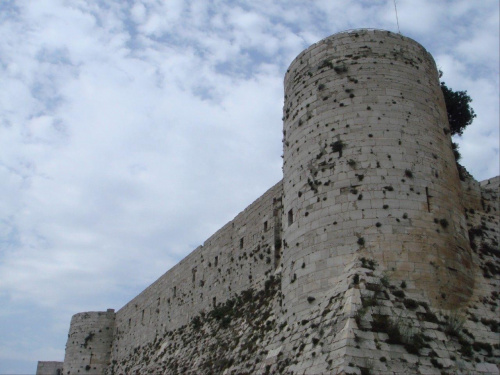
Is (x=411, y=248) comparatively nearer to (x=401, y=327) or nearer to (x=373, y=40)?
(x=401, y=327)

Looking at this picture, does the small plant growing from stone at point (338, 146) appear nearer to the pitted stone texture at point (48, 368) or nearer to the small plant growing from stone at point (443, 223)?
the small plant growing from stone at point (443, 223)

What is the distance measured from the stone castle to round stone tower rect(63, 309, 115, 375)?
1806 cm

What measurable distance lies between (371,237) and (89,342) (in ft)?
88.0

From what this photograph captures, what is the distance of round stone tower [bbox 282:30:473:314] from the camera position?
39.7 ft

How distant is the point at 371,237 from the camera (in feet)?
39.8

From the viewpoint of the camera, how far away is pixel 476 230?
47.4 feet

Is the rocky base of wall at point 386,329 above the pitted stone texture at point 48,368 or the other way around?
the other way around

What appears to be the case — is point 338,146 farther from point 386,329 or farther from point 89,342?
point 89,342

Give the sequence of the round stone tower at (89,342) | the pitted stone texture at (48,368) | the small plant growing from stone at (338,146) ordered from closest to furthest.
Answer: the small plant growing from stone at (338,146) → the round stone tower at (89,342) → the pitted stone texture at (48,368)

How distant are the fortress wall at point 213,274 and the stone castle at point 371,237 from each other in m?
0.25

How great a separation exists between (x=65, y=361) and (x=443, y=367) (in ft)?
98.3

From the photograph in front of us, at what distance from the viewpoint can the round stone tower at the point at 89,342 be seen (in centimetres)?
3362

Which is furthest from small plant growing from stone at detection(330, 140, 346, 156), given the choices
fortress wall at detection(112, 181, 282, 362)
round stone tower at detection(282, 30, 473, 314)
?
fortress wall at detection(112, 181, 282, 362)

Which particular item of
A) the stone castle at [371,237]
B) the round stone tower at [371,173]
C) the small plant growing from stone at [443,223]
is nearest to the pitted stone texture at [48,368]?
the stone castle at [371,237]
